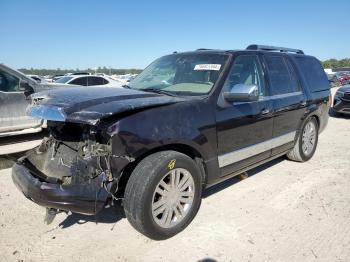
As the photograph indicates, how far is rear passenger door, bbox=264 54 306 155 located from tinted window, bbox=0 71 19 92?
215 inches

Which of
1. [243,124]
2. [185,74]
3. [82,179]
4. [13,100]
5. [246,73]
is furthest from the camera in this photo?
[13,100]

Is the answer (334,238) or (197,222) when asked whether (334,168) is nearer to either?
(334,238)

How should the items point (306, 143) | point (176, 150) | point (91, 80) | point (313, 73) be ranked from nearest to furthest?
point (176, 150) < point (306, 143) < point (313, 73) < point (91, 80)

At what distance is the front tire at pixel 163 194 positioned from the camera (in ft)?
9.38

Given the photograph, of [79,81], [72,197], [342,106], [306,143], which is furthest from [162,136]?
[79,81]

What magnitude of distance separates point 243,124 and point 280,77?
1.35 m

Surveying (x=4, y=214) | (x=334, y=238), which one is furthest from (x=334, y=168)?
(x=4, y=214)

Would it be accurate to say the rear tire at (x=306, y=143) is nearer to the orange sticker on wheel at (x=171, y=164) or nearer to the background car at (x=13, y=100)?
the orange sticker on wheel at (x=171, y=164)

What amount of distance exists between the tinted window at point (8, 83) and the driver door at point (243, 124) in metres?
5.33

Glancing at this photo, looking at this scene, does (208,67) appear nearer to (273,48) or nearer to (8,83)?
(273,48)

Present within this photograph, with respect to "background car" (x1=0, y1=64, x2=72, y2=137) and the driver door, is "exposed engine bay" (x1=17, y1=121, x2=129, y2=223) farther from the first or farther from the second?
"background car" (x1=0, y1=64, x2=72, y2=137)

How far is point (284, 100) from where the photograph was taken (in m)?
4.70

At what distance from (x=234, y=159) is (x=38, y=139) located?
552 cm

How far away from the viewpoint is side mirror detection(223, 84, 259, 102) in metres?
3.54
